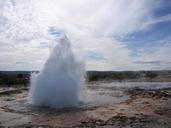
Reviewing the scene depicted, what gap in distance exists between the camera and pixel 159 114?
16766mm

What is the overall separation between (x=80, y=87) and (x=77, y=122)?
8562 millimetres

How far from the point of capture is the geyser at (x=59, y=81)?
21.4 metres

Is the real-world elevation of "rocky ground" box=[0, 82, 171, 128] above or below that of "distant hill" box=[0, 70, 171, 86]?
below

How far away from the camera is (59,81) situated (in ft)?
71.4

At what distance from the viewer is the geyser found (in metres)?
21.4

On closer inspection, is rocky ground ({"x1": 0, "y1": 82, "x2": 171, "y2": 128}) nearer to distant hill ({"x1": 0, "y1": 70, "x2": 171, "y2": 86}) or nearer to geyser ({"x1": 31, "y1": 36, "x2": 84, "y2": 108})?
geyser ({"x1": 31, "y1": 36, "x2": 84, "y2": 108})

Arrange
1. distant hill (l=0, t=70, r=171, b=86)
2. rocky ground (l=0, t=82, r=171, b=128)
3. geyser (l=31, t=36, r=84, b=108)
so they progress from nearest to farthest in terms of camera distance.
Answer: rocky ground (l=0, t=82, r=171, b=128) < geyser (l=31, t=36, r=84, b=108) < distant hill (l=0, t=70, r=171, b=86)

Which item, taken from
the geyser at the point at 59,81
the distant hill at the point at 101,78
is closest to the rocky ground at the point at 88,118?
the geyser at the point at 59,81

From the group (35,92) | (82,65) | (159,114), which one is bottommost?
(159,114)

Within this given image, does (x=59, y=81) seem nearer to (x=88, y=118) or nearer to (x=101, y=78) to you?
(x=88, y=118)

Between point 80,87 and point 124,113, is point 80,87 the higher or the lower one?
the higher one

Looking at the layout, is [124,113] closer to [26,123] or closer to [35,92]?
[26,123]

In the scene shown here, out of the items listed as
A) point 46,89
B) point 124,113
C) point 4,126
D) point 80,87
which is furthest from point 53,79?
point 4,126

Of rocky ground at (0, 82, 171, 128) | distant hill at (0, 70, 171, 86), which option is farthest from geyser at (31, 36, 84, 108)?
distant hill at (0, 70, 171, 86)
